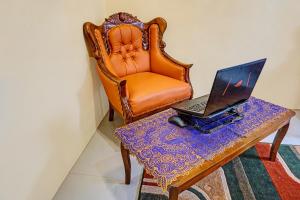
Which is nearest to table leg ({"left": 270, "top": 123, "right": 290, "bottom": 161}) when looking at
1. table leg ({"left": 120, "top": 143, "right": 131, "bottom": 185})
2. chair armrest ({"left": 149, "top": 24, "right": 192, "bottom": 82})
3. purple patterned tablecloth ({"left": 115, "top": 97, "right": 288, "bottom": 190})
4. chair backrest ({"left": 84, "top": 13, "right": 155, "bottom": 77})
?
purple patterned tablecloth ({"left": 115, "top": 97, "right": 288, "bottom": 190})

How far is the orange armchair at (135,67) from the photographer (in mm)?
1945

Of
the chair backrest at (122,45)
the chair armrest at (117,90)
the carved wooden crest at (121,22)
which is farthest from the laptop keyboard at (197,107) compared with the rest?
the carved wooden crest at (121,22)

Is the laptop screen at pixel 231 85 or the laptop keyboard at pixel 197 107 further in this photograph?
the laptop keyboard at pixel 197 107

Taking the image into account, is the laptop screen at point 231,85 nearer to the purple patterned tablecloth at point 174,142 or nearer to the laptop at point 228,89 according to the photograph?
the laptop at point 228,89

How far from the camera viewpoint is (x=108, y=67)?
2088mm

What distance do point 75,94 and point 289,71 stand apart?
2356mm

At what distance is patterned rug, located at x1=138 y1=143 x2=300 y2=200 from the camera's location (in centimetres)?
156

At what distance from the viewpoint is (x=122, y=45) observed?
2367 mm

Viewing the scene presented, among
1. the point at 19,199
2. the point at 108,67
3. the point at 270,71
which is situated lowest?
the point at 19,199

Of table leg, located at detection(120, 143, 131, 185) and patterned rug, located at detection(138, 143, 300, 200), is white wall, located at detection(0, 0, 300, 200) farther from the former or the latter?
patterned rug, located at detection(138, 143, 300, 200)

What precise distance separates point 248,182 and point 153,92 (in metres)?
1.02

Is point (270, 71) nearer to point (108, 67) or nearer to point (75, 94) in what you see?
point (108, 67)

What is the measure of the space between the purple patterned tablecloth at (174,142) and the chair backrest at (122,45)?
34.7 inches

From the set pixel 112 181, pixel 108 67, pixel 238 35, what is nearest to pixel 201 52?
pixel 238 35
